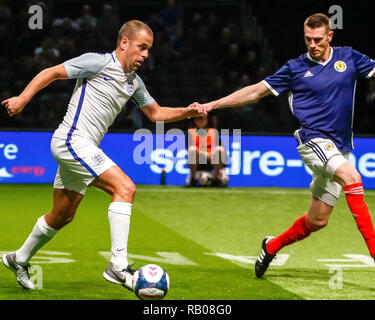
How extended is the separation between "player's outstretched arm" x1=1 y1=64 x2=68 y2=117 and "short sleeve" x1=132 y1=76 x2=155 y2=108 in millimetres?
788

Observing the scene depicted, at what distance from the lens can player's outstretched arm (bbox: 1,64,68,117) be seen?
601 centimetres

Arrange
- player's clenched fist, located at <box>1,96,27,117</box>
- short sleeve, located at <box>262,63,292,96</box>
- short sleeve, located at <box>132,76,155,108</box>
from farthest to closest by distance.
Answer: short sleeve, located at <box>262,63,292,96</box> < short sleeve, located at <box>132,76,155,108</box> < player's clenched fist, located at <box>1,96,27,117</box>

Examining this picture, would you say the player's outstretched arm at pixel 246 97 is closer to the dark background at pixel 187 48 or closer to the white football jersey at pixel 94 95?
the white football jersey at pixel 94 95

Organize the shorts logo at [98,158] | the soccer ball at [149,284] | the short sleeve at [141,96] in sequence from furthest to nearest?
the short sleeve at [141,96] < the shorts logo at [98,158] < the soccer ball at [149,284]

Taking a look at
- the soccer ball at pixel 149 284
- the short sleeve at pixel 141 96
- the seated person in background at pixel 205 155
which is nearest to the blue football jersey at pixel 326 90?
the short sleeve at pixel 141 96

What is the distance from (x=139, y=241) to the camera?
9266 millimetres

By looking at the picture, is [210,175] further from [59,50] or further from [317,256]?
[317,256]

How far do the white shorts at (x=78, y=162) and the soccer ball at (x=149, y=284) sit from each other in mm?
879

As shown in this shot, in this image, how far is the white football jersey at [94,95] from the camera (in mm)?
6402

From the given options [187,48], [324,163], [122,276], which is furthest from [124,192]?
[187,48]

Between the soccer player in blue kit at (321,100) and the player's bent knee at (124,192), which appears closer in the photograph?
the player's bent knee at (124,192)

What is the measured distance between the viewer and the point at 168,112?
7.21 meters

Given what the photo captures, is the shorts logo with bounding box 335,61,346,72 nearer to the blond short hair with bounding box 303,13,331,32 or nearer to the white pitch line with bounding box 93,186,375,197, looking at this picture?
the blond short hair with bounding box 303,13,331,32

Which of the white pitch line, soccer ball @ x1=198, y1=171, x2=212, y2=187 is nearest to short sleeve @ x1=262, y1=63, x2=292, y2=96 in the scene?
the white pitch line
